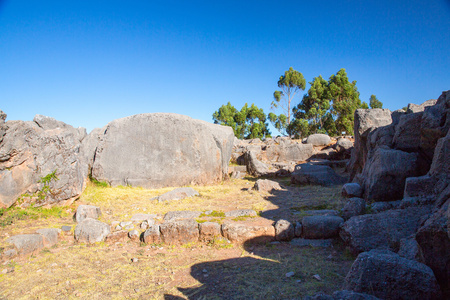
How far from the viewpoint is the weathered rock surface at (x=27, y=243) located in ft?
14.4

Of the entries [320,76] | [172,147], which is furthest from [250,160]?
[320,76]

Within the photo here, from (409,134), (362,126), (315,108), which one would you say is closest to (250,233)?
(409,134)

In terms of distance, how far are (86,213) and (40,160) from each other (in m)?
1.68

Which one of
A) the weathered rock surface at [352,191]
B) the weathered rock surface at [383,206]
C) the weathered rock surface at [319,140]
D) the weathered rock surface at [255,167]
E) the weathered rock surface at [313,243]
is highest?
the weathered rock surface at [319,140]

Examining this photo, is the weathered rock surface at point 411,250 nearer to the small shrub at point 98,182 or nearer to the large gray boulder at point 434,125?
the large gray boulder at point 434,125

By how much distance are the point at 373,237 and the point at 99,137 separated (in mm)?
8717

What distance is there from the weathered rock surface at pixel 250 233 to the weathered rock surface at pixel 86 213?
119 inches

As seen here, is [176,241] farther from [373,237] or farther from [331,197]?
[331,197]

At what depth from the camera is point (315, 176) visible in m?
9.84

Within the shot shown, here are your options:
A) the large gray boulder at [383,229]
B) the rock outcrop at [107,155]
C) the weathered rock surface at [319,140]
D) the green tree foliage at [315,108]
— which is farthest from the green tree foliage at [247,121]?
the large gray boulder at [383,229]

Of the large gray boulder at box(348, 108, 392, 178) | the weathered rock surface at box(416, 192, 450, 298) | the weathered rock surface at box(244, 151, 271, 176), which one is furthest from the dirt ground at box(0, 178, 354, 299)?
the weathered rock surface at box(244, 151, 271, 176)

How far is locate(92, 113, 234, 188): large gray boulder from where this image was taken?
9.41 metres

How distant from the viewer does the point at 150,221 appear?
575 cm

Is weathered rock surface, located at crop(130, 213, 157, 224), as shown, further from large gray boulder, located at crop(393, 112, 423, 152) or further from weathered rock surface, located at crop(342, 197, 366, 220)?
large gray boulder, located at crop(393, 112, 423, 152)
